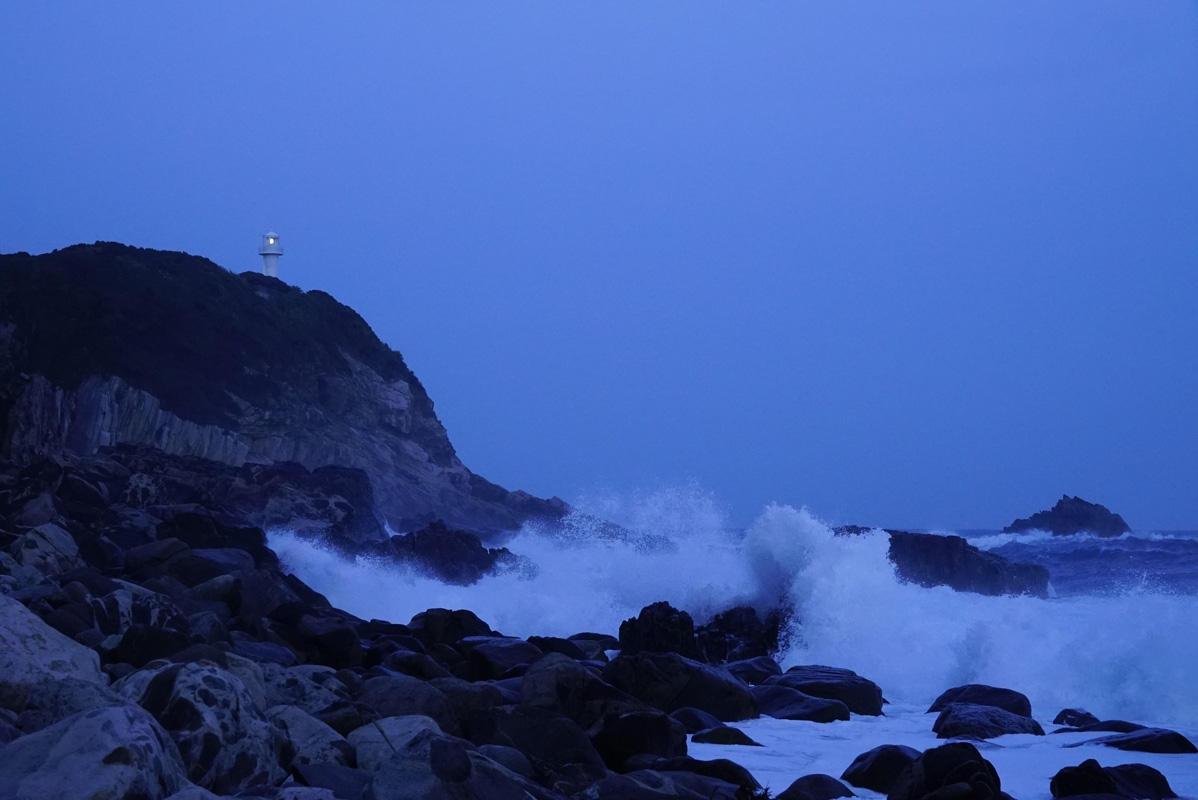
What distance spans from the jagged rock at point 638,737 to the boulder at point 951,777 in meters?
1.46

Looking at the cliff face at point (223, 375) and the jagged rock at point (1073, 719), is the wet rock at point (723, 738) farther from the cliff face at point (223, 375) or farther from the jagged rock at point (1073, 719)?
the cliff face at point (223, 375)

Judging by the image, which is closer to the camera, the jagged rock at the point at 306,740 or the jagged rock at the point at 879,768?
the jagged rock at the point at 306,740

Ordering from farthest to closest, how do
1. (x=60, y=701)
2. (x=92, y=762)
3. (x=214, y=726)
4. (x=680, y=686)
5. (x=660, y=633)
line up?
(x=660, y=633)
(x=680, y=686)
(x=60, y=701)
(x=214, y=726)
(x=92, y=762)

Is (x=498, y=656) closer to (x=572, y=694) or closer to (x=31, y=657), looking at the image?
(x=572, y=694)

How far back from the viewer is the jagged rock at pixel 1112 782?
18.8ft

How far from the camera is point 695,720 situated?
8008 mm

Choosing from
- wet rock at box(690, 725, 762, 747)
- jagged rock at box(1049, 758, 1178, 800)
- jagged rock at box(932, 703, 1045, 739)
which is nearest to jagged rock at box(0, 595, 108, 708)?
wet rock at box(690, 725, 762, 747)

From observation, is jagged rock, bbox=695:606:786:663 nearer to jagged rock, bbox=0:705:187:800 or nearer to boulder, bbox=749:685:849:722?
boulder, bbox=749:685:849:722

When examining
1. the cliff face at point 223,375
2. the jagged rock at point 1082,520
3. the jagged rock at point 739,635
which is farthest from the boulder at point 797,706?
the jagged rock at point 1082,520

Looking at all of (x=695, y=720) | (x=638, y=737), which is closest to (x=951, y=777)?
(x=638, y=737)

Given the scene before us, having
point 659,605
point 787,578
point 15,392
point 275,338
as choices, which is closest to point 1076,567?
point 787,578

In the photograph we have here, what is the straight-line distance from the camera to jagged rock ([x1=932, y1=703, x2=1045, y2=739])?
318 inches

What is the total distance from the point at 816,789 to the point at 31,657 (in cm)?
385

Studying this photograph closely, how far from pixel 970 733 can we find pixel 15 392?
30.0 m
